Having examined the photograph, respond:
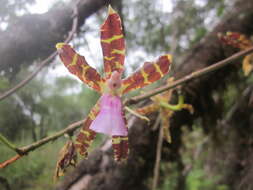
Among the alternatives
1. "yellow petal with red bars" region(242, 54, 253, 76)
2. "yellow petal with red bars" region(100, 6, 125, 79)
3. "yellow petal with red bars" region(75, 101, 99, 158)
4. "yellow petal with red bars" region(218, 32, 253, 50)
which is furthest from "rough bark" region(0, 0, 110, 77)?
"yellow petal with red bars" region(242, 54, 253, 76)

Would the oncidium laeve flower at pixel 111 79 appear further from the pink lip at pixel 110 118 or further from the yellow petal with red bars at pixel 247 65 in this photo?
the yellow petal with red bars at pixel 247 65

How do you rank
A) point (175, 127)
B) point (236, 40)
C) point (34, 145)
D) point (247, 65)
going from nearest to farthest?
point (34, 145) → point (236, 40) → point (247, 65) → point (175, 127)

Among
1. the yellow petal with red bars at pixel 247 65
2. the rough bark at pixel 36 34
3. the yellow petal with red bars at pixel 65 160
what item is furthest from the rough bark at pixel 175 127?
the rough bark at pixel 36 34

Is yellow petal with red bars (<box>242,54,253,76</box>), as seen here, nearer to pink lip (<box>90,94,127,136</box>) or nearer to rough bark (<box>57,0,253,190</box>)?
rough bark (<box>57,0,253,190</box>)

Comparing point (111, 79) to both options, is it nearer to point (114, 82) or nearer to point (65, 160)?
point (114, 82)

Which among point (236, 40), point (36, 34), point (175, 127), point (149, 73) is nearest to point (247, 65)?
point (236, 40)

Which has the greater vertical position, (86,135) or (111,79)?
(111,79)
